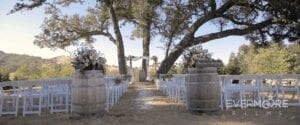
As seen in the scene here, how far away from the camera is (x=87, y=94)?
26.0 ft

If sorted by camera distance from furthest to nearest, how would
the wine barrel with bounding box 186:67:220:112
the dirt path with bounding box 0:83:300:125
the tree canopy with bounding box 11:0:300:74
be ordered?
the tree canopy with bounding box 11:0:300:74 < the wine barrel with bounding box 186:67:220:112 < the dirt path with bounding box 0:83:300:125

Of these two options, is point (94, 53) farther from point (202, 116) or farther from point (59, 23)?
point (59, 23)

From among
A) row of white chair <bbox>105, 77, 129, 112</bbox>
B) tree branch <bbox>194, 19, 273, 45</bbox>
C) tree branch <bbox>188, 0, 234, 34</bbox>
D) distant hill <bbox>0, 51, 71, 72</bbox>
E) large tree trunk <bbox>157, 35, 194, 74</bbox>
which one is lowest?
row of white chair <bbox>105, 77, 129, 112</bbox>

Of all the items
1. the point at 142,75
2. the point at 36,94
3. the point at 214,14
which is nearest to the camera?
the point at 36,94

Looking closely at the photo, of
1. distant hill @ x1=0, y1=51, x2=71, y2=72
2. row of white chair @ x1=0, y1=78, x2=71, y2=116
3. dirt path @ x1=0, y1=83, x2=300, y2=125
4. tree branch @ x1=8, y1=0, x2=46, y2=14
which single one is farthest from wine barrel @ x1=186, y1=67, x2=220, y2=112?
distant hill @ x1=0, y1=51, x2=71, y2=72

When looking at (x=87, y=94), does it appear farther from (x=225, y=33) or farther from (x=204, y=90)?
(x=225, y=33)

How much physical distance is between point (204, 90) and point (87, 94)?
7.10ft

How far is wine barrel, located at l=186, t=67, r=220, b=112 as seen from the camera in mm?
8242

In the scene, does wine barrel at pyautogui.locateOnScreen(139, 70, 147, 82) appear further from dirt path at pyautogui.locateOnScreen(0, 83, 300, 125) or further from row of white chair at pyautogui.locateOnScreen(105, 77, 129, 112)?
dirt path at pyautogui.locateOnScreen(0, 83, 300, 125)

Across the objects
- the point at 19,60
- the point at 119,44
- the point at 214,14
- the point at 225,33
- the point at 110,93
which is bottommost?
the point at 110,93

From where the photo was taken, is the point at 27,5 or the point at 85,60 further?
the point at 27,5

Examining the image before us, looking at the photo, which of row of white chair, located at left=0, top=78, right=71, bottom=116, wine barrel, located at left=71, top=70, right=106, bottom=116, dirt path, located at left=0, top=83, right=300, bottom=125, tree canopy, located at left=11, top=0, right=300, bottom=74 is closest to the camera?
dirt path, located at left=0, top=83, right=300, bottom=125

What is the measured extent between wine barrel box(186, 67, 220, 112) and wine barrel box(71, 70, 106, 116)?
1.73 metres

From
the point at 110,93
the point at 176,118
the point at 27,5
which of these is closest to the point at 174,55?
the point at 27,5
